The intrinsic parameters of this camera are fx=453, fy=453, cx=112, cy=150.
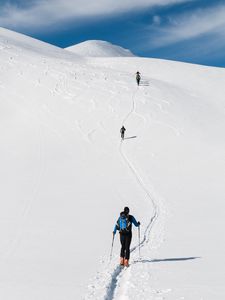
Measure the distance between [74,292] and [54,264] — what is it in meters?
2.10

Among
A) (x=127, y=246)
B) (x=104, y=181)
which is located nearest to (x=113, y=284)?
(x=127, y=246)

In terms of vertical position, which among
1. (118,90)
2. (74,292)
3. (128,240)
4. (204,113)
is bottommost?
(74,292)

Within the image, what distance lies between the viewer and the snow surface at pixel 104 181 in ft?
31.6

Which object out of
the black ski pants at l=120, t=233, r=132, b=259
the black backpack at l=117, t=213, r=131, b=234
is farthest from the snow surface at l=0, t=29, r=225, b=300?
the black backpack at l=117, t=213, r=131, b=234

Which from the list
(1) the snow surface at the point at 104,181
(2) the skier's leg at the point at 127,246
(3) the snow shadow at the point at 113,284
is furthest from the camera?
(2) the skier's leg at the point at 127,246

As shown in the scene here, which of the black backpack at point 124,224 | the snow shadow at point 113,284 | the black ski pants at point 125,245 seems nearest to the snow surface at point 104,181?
the snow shadow at point 113,284

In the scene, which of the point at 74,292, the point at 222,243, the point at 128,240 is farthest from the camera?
the point at 222,243

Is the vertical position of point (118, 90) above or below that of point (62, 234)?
above

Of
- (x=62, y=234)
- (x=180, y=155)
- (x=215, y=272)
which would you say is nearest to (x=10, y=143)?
(x=180, y=155)

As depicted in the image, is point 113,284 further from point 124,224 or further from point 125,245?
point 124,224

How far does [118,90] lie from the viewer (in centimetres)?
4641

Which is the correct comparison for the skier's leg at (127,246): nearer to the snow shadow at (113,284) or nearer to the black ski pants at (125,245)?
the black ski pants at (125,245)

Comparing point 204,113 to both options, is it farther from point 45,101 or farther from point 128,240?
point 128,240

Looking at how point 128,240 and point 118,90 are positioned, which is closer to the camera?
point 128,240
